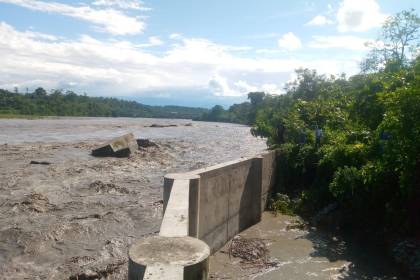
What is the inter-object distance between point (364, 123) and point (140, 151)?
17371 mm

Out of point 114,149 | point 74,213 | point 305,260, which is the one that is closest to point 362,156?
point 305,260

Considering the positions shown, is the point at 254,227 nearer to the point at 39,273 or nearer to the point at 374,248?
the point at 374,248

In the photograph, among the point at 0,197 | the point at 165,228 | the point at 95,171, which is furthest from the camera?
the point at 95,171

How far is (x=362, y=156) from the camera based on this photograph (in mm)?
9539

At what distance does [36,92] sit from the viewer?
A: 10544 centimetres

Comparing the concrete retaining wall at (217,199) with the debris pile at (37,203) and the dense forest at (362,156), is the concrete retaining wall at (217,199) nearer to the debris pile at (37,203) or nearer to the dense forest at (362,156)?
the dense forest at (362,156)

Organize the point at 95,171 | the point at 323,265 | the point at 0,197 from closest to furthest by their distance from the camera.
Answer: the point at 323,265 < the point at 0,197 < the point at 95,171

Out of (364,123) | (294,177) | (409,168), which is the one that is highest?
(364,123)

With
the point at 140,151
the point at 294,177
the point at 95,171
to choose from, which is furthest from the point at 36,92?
the point at 294,177

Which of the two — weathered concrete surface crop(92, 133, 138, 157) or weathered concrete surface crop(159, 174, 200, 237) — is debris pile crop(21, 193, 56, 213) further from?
weathered concrete surface crop(92, 133, 138, 157)

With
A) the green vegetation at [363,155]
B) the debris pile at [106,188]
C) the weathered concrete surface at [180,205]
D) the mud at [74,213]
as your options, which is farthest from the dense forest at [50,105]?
the weathered concrete surface at [180,205]

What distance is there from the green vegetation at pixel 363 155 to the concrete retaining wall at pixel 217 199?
1.12 metres

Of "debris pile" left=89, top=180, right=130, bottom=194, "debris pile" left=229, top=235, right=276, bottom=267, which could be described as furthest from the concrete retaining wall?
"debris pile" left=89, top=180, right=130, bottom=194

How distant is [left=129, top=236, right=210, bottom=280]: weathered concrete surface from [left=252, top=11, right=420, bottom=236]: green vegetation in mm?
4501
